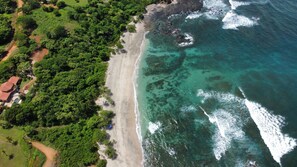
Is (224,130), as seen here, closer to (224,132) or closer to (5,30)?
(224,132)

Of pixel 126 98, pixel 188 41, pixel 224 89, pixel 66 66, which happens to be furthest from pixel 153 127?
pixel 188 41

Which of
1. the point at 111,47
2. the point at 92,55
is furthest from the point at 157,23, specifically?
the point at 92,55

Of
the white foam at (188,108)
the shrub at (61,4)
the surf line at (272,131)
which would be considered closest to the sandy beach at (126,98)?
the white foam at (188,108)

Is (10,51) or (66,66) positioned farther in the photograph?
(10,51)

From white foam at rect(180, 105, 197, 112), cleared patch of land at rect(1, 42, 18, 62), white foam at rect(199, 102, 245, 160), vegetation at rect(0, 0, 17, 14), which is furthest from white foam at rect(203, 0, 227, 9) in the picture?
vegetation at rect(0, 0, 17, 14)

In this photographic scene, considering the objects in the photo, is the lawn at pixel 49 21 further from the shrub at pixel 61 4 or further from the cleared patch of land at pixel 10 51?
the cleared patch of land at pixel 10 51

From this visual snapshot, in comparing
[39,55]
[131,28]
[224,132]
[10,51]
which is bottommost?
[224,132]
